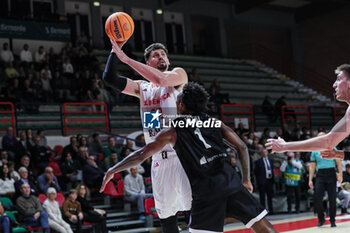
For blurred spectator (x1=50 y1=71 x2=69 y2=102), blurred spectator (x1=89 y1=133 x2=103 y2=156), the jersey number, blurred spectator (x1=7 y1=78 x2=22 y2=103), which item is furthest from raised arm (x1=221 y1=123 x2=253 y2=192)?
blurred spectator (x1=50 y1=71 x2=69 y2=102)

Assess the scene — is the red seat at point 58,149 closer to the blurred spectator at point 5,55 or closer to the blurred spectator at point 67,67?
the blurred spectator at point 67,67

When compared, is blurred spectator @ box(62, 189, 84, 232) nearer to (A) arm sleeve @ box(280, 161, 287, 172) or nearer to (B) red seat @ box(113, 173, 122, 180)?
(B) red seat @ box(113, 173, 122, 180)

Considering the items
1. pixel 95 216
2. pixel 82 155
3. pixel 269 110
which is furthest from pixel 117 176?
pixel 269 110

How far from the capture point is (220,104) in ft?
56.3

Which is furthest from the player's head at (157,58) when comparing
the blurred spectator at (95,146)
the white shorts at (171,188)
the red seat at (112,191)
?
the blurred spectator at (95,146)

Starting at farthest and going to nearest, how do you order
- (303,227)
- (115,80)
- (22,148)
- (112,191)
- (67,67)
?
(67,67) < (22,148) < (112,191) < (303,227) < (115,80)

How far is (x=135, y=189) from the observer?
436 inches

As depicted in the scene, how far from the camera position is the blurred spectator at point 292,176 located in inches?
523

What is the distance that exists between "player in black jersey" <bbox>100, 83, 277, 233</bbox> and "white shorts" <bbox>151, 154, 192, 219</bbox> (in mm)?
744

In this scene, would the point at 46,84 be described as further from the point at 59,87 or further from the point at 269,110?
the point at 269,110

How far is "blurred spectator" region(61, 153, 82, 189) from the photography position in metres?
11.6

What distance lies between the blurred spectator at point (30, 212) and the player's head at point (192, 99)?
20.5ft

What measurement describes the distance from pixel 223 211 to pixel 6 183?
7.23 meters

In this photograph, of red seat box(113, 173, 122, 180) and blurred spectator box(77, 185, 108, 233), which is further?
red seat box(113, 173, 122, 180)
